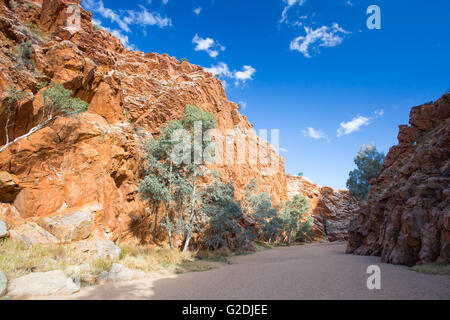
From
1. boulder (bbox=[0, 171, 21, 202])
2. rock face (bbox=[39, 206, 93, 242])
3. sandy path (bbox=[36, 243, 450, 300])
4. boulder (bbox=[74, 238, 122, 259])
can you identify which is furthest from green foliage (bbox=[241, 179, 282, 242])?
boulder (bbox=[0, 171, 21, 202])

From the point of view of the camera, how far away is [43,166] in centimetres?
1133

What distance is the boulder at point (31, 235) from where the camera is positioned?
8.34 meters

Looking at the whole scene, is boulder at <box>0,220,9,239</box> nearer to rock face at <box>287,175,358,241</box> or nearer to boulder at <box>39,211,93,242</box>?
boulder at <box>39,211,93,242</box>

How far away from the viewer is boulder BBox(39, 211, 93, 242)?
9688 mm

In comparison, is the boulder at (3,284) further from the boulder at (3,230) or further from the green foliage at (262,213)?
the green foliage at (262,213)

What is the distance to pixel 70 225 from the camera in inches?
398

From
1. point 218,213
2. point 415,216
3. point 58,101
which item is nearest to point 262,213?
point 218,213

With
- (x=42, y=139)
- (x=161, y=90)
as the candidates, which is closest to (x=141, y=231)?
(x=42, y=139)

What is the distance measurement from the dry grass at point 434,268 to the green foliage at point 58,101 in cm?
1860

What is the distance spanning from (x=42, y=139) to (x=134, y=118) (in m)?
13.2

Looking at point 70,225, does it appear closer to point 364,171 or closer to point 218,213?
point 218,213

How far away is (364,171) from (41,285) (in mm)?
43696

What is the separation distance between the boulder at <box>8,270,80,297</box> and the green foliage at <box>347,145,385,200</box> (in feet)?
135

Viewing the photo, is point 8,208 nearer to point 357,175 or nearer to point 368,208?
point 368,208
